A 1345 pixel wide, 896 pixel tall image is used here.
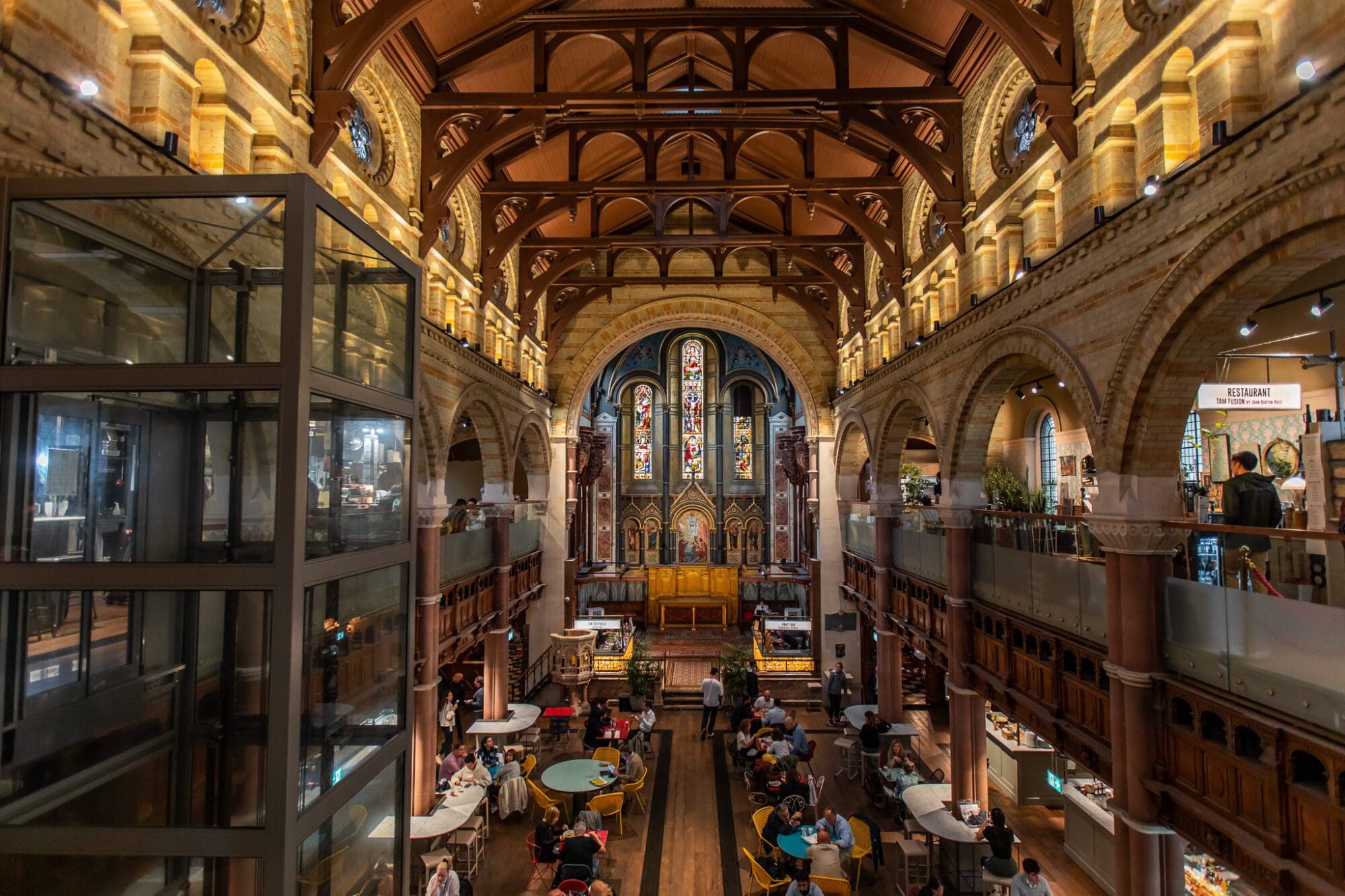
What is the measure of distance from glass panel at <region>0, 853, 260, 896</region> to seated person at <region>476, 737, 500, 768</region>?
8868mm

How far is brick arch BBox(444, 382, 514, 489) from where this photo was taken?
44.2ft

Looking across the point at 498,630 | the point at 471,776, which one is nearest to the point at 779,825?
the point at 471,776

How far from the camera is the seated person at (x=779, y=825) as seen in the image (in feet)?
30.1

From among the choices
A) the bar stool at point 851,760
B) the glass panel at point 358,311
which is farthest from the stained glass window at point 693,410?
the glass panel at point 358,311

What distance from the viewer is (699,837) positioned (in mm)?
10914

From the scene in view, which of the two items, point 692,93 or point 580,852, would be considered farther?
point 692,93

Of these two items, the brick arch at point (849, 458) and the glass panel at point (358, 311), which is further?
the brick arch at point (849, 458)

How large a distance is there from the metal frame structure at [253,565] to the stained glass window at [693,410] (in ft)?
84.8

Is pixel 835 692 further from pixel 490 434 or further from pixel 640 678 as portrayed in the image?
pixel 490 434

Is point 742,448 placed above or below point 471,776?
above

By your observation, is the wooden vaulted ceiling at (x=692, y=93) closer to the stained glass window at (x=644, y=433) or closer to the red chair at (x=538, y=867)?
the red chair at (x=538, y=867)

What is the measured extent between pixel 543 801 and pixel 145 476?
9.05 meters

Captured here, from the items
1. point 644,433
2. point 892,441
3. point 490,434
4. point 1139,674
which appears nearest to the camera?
point 1139,674

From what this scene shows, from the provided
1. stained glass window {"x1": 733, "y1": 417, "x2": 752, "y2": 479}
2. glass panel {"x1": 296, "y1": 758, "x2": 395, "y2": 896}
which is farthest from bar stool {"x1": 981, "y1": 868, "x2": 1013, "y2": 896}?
stained glass window {"x1": 733, "y1": 417, "x2": 752, "y2": 479}
